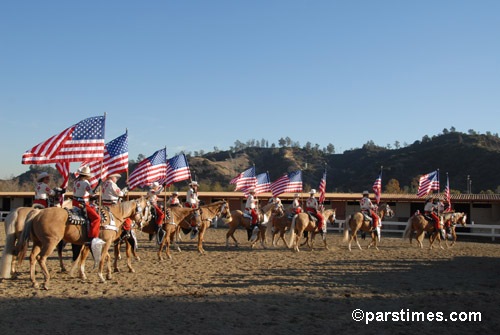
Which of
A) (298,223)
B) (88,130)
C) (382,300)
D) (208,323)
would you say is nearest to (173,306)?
(208,323)

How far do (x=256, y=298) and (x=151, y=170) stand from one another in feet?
30.1

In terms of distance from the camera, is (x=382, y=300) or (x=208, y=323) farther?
(x=382, y=300)

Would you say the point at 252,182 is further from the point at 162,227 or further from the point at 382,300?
the point at 382,300

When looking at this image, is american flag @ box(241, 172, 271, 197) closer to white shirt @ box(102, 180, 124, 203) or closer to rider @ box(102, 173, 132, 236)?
rider @ box(102, 173, 132, 236)

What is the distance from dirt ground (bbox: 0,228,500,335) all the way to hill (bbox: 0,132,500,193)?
57323mm

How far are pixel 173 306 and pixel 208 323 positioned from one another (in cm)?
126

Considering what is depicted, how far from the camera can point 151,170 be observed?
15844 millimetres

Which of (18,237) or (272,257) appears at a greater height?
(18,237)

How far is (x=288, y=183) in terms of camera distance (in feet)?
73.6

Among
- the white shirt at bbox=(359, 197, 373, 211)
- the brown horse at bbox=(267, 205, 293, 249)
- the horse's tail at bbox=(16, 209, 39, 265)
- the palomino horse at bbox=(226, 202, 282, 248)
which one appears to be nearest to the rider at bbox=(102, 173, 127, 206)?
the horse's tail at bbox=(16, 209, 39, 265)

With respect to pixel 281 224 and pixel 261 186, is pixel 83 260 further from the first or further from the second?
pixel 261 186

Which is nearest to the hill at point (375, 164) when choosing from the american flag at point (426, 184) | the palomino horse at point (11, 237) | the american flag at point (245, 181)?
the american flag at point (426, 184)

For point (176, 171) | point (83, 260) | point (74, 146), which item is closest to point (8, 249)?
point (83, 260)

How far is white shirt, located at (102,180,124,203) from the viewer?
10844mm
